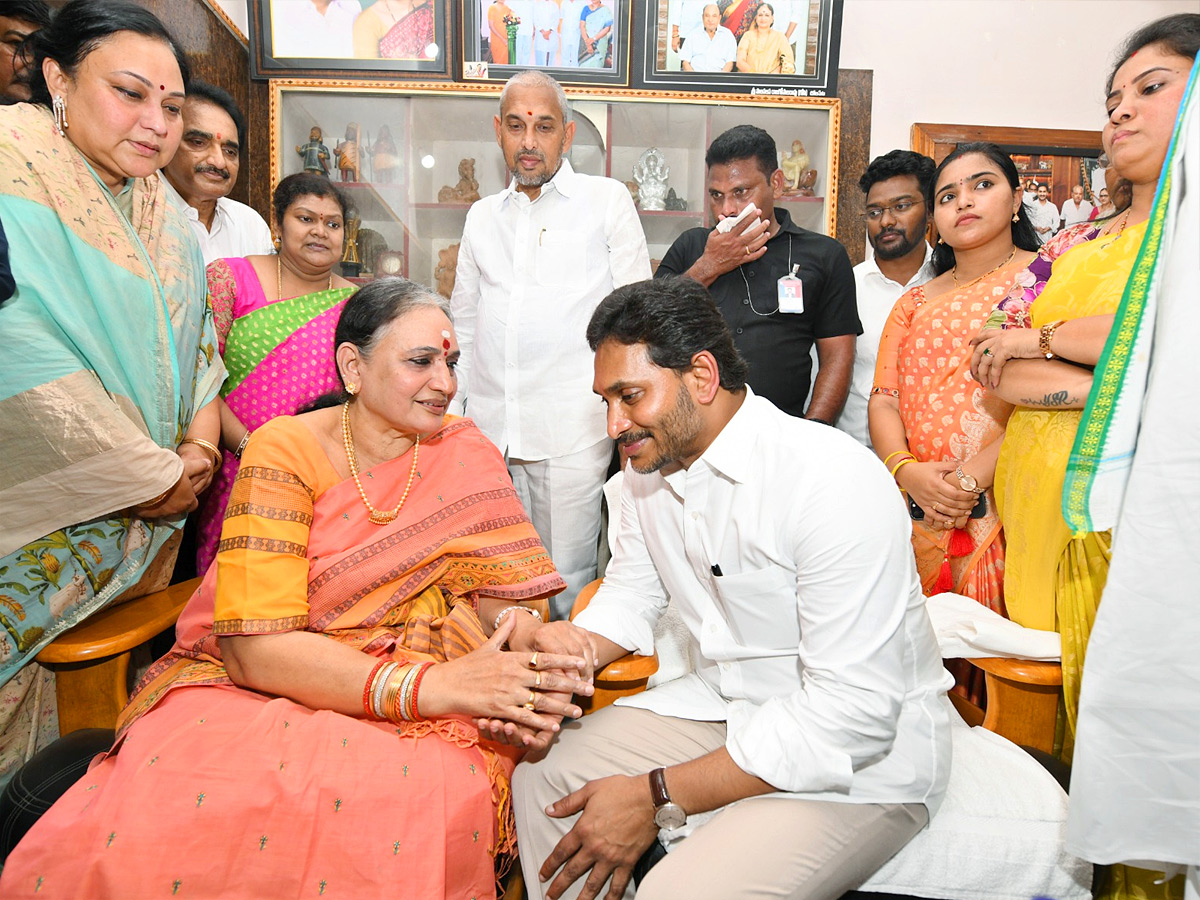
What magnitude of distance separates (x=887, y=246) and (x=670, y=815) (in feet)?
7.96

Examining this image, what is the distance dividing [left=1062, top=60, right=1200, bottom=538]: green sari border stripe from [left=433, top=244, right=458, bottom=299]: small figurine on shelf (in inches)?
141

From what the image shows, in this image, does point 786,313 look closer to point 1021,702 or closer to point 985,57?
point 1021,702

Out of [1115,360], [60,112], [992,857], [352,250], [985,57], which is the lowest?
[992,857]

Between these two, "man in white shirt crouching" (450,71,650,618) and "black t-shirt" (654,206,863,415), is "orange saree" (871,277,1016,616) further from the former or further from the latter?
"man in white shirt crouching" (450,71,650,618)

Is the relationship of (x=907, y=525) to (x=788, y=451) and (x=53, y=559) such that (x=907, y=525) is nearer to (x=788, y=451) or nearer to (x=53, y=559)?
(x=788, y=451)

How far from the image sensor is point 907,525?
56.1 inches

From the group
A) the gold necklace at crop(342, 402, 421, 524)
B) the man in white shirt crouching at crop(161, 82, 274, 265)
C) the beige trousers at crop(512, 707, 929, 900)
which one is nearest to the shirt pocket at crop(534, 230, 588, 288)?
the man in white shirt crouching at crop(161, 82, 274, 265)

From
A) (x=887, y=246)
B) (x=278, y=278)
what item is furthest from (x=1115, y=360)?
(x=278, y=278)

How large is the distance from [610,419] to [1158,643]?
0.95 metres

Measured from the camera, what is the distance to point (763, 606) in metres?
1.54

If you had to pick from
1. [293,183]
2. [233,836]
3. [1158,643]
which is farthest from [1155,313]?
[293,183]

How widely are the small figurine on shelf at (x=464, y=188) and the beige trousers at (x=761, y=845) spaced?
11.1ft

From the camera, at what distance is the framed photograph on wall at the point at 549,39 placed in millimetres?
3930

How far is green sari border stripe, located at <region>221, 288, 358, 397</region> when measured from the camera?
2.42 m
